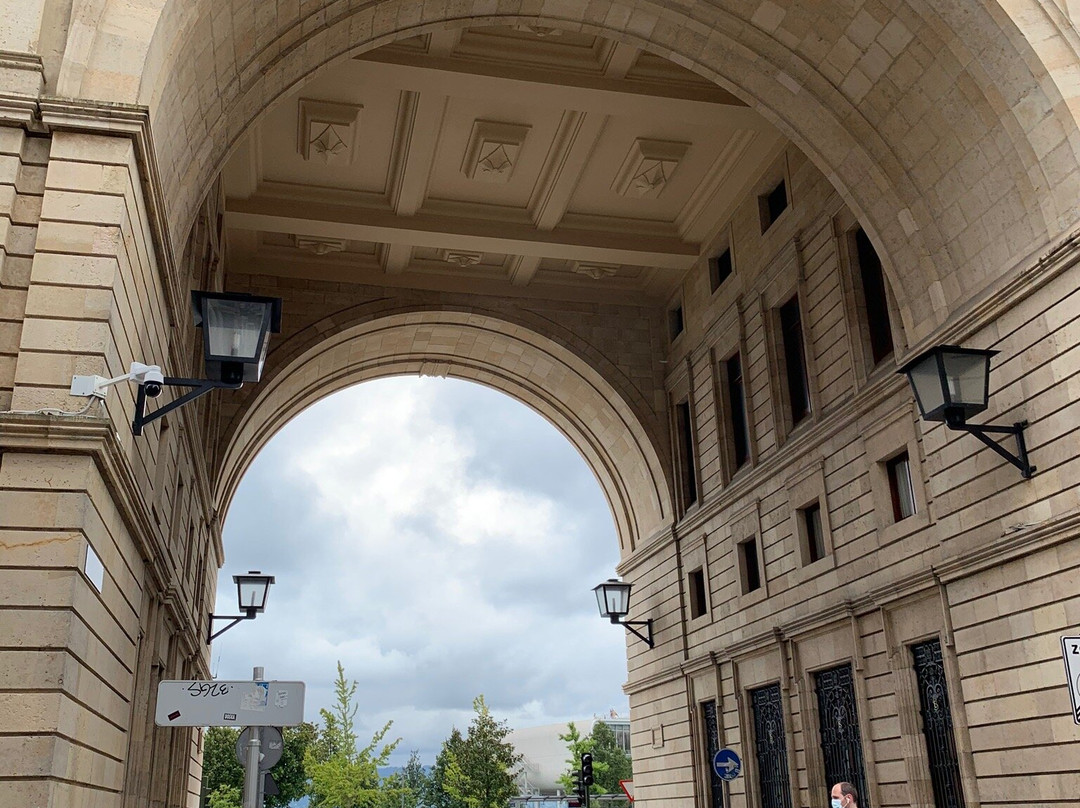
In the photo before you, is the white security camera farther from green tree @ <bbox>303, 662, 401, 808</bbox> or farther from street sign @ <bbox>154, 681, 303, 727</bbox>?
green tree @ <bbox>303, 662, 401, 808</bbox>

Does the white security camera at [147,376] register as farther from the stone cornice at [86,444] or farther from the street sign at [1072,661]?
the street sign at [1072,661]

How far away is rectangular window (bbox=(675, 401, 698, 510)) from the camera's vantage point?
21.4 meters

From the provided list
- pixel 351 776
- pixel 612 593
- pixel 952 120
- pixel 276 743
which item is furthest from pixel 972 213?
pixel 351 776

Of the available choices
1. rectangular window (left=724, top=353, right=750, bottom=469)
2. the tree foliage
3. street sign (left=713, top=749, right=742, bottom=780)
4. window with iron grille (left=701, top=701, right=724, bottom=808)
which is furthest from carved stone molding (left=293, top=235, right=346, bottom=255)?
the tree foliage

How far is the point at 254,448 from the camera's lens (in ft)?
80.2

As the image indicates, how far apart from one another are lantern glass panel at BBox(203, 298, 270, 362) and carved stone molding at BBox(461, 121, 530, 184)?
10.8 metres

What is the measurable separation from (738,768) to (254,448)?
1401 centimetres

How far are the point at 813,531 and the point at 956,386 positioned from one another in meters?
6.82

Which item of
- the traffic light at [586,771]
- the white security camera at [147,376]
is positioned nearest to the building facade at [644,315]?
the white security camera at [147,376]

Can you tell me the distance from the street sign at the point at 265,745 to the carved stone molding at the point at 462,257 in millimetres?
15235

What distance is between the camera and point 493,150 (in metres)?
17.7

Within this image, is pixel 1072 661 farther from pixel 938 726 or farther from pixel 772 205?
pixel 772 205

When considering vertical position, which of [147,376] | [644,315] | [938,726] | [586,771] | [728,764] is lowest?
[728,764]

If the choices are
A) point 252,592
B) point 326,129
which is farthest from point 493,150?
point 252,592
